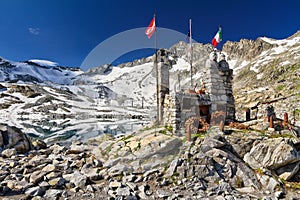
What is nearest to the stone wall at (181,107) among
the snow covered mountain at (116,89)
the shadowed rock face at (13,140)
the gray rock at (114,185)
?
the snow covered mountain at (116,89)

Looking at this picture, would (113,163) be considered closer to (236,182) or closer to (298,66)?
(236,182)

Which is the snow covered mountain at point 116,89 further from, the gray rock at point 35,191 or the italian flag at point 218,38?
the gray rock at point 35,191

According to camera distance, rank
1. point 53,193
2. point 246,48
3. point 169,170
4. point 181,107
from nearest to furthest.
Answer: point 53,193 → point 169,170 → point 181,107 → point 246,48

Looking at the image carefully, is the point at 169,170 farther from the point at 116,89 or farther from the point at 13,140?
the point at 116,89

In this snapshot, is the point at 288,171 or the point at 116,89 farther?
the point at 116,89

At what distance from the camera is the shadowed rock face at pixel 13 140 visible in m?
8.64

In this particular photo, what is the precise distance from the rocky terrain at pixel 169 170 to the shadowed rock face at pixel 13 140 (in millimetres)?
594

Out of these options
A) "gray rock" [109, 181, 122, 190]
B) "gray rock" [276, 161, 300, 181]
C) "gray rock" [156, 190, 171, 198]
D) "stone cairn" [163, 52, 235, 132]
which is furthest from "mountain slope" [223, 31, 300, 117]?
"gray rock" [109, 181, 122, 190]

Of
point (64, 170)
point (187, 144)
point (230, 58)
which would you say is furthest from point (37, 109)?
point (230, 58)

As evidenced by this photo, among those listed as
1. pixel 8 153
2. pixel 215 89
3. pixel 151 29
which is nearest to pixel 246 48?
pixel 215 89

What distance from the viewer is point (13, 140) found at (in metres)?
8.97

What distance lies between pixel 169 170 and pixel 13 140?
813 centimetres

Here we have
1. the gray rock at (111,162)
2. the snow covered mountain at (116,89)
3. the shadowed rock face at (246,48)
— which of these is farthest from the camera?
the shadowed rock face at (246,48)

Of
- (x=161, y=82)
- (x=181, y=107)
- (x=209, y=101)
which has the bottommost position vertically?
(x=181, y=107)
